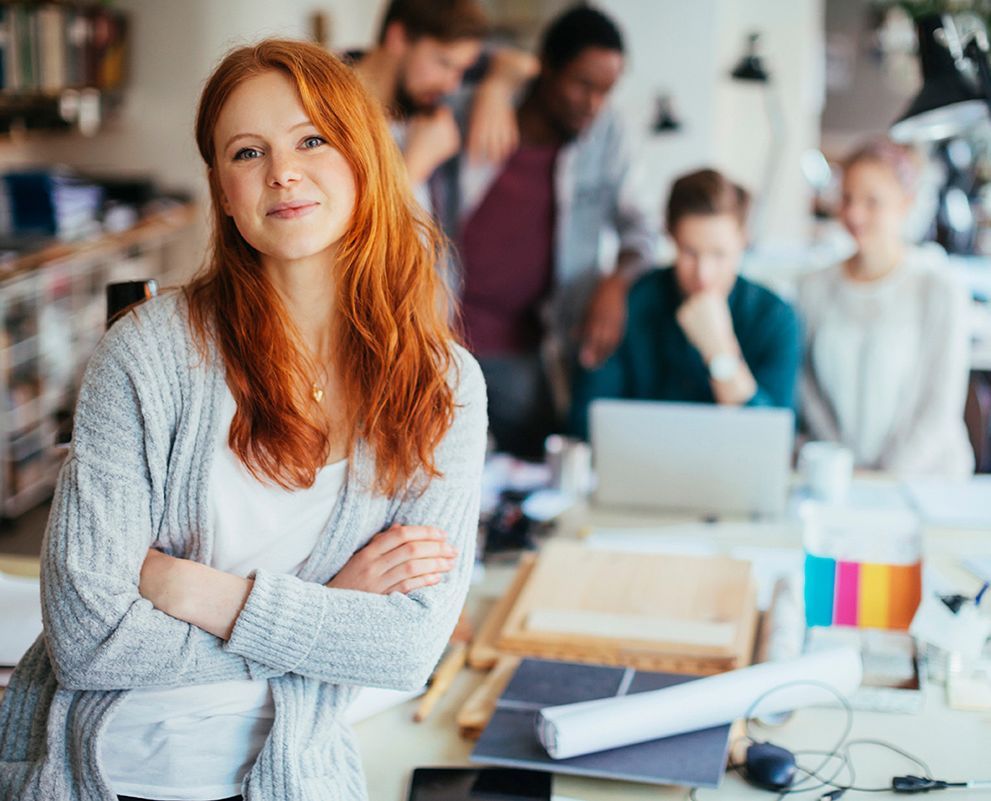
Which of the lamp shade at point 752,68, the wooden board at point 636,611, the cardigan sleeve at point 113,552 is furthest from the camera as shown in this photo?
the lamp shade at point 752,68

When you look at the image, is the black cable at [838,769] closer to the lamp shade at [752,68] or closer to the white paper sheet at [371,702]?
the white paper sheet at [371,702]

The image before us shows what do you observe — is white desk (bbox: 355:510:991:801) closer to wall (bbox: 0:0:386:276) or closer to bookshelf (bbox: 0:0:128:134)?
bookshelf (bbox: 0:0:128:134)

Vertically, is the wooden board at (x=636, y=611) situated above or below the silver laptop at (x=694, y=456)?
below

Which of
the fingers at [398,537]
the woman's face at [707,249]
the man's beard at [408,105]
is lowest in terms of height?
the fingers at [398,537]

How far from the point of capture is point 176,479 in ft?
4.04

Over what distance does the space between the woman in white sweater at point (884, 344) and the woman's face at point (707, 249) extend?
0.36 meters

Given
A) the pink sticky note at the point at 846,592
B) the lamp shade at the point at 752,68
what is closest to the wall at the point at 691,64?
the lamp shade at the point at 752,68

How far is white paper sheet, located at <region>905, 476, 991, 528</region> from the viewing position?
7.04ft

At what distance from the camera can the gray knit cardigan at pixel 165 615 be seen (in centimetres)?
118

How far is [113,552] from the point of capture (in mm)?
1191

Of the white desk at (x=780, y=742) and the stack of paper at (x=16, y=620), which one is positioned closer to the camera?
the white desk at (x=780, y=742)

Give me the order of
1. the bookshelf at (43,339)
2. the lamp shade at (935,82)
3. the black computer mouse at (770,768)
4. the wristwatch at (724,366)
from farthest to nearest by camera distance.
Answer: the bookshelf at (43,339) → the wristwatch at (724,366) → the lamp shade at (935,82) → the black computer mouse at (770,768)

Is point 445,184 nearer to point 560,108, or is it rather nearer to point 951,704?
point 560,108

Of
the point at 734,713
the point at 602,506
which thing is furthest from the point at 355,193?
the point at 602,506
